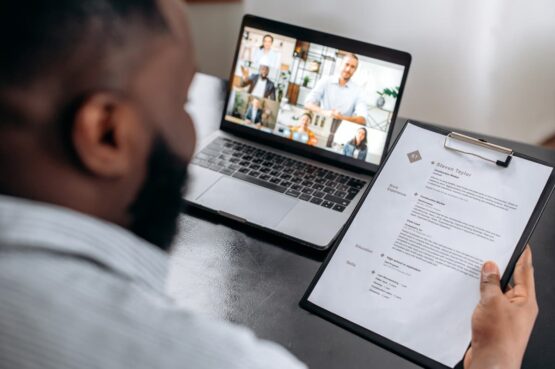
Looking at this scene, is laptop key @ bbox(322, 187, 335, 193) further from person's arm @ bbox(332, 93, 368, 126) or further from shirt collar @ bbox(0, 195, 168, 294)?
shirt collar @ bbox(0, 195, 168, 294)

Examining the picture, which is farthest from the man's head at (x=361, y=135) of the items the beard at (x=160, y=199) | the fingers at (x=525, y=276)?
the beard at (x=160, y=199)

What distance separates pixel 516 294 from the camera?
0.75 metres

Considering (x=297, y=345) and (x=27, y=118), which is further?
(x=297, y=345)

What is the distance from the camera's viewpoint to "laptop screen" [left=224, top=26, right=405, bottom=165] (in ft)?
3.40

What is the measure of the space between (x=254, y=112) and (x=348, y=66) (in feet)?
0.65

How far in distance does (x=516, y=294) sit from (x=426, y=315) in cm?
11

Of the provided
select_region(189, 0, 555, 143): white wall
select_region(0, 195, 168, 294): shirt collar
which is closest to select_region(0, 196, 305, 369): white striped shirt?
select_region(0, 195, 168, 294): shirt collar

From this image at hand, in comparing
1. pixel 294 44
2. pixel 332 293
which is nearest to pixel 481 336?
pixel 332 293

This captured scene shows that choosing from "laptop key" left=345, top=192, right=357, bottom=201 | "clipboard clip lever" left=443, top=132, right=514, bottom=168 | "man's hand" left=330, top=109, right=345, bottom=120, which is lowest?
"laptop key" left=345, top=192, right=357, bottom=201

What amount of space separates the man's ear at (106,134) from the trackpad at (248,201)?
487mm

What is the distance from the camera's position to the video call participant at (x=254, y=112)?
113 centimetres

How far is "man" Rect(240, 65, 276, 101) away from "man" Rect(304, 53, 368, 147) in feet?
0.28

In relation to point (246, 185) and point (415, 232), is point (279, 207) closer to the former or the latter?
point (246, 185)

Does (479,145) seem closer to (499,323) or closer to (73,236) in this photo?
(499,323)
